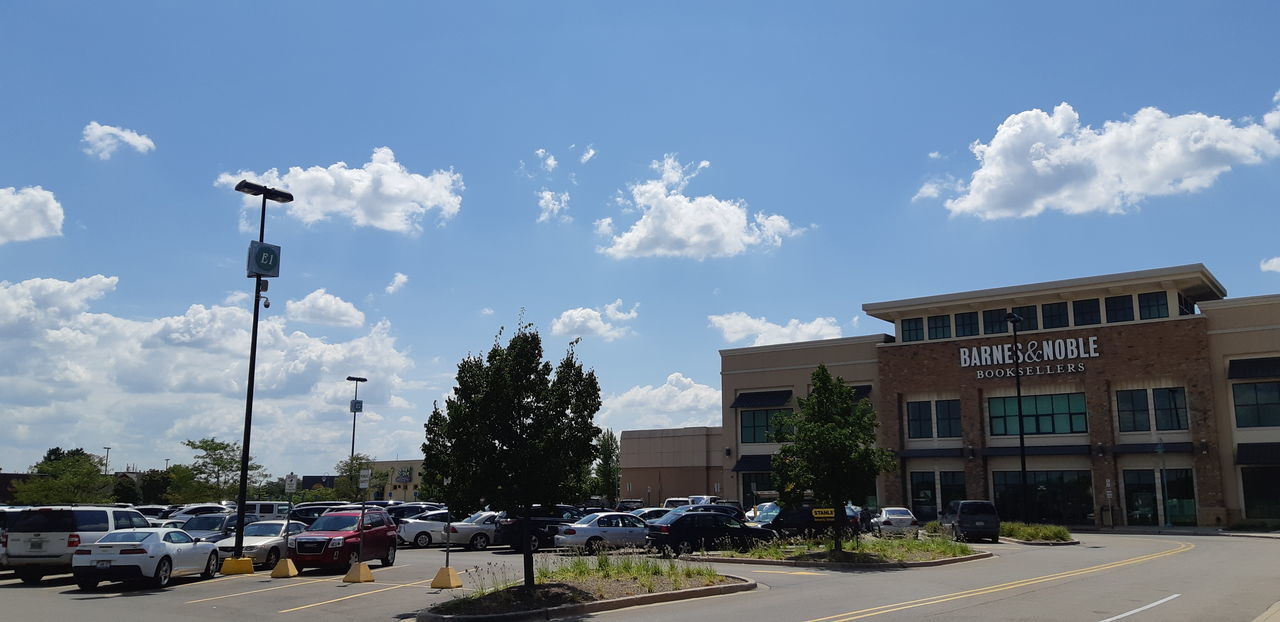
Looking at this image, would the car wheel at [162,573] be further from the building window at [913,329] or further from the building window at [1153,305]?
the building window at [1153,305]

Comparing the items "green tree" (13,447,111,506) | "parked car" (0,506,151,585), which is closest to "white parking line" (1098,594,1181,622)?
"parked car" (0,506,151,585)

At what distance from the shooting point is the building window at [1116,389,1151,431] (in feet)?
154

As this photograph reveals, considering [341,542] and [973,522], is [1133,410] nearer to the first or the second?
[973,522]

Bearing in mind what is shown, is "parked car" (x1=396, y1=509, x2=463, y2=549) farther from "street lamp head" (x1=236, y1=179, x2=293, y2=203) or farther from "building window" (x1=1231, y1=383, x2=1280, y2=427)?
"building window" (x1=1231, y1=383, x2=1280, y2=427)

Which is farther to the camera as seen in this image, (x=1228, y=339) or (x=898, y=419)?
(x=898, y=419)

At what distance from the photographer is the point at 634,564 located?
19.0 metres

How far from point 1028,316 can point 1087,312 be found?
9.71ft

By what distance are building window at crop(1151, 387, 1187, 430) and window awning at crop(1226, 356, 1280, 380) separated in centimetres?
236

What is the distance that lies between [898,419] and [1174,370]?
14236mm

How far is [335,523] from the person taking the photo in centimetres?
2336

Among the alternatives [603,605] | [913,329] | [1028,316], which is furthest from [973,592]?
[913,329]

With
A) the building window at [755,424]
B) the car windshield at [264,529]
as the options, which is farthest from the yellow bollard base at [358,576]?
the building window at [755,424]

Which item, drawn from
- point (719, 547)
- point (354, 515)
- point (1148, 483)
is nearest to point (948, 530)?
point (719, 547)

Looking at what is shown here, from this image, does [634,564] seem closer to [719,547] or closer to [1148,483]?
[719,547]
